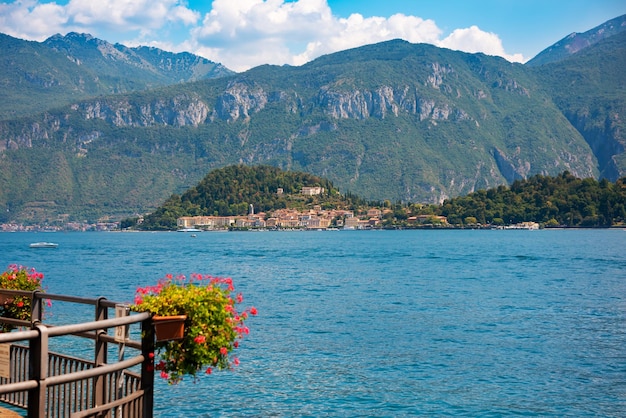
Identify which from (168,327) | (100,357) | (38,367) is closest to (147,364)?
(168,327)

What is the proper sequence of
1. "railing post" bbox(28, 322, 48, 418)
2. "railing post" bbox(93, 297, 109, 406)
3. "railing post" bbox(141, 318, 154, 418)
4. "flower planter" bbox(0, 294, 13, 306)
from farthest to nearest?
"flower planter" bbox(0, 294, 13, 306), "railing post" bbox(93, 297, 109, 406), "railing post" bbox(141, 318, 154, 418), "railing post" bbox(28, 322, 48, 418)

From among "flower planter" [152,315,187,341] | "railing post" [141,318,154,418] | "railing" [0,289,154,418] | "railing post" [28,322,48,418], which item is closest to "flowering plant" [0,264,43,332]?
"railing" [0,289,154,418]

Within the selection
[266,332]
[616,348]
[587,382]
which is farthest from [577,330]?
[266,332]

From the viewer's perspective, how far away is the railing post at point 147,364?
34.3 ft

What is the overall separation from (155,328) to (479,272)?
6804 cm

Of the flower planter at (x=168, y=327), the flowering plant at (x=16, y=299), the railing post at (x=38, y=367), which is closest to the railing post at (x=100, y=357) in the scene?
the flower planter at (x=168, y=327)

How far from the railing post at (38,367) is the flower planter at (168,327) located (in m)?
1.85

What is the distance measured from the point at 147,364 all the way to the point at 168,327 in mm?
580

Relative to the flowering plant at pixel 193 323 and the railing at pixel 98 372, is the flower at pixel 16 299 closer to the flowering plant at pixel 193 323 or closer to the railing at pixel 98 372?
the railing at pixel 98 372

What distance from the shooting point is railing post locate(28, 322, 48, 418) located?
28.9ft

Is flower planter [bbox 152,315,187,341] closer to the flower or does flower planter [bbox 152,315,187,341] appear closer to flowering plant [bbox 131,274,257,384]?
flowering plant [bbox 131,274,257,384]

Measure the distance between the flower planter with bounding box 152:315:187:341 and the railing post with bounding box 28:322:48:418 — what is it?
185cm

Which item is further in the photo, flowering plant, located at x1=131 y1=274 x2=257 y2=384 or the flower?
the flower

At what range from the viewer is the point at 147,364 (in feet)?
34.3
